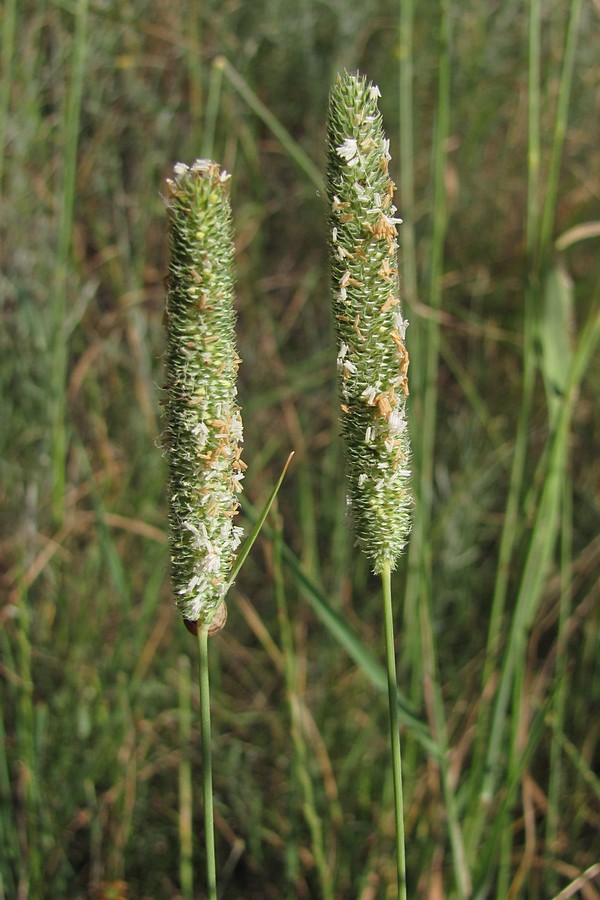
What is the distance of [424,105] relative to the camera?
3057 millimetres

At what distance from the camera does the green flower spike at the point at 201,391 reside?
0.72m

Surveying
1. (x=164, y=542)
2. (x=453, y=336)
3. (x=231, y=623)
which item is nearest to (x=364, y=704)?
(x=231, y=623)

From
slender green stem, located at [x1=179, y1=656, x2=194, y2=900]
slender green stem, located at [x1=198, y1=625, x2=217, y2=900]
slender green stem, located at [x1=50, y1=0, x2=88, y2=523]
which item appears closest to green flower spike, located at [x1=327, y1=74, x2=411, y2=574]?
slender green stem, located at [x1=198, y1=625, x2=217, y2=900]

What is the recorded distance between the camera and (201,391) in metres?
0.76

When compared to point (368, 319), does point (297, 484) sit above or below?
below

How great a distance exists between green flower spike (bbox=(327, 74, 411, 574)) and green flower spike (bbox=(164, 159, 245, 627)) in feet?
0.31

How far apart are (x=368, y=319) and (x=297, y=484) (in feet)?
5.76

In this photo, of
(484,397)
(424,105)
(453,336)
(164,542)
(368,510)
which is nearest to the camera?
(368,510)

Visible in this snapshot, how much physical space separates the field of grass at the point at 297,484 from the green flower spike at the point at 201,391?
7 cm

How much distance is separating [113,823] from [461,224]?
2.11 m

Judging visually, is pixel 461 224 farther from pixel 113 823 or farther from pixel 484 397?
pixel 113 823

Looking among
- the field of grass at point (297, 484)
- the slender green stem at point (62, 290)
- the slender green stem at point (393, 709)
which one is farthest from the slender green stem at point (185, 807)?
the slender green stem at point (393, 709)

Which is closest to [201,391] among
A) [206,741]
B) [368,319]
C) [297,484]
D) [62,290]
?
[368,319]

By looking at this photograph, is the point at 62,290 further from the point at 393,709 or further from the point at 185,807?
the point at 393,709
